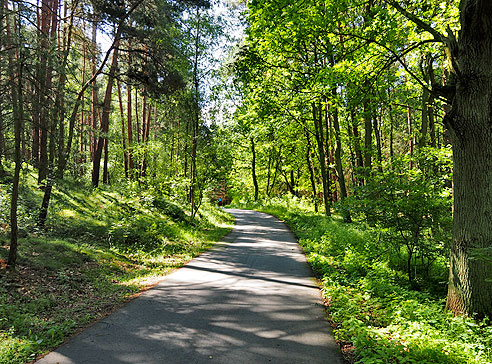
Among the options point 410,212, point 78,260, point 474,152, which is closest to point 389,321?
point 410,212

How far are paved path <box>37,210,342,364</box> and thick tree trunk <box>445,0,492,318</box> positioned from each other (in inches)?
88.0

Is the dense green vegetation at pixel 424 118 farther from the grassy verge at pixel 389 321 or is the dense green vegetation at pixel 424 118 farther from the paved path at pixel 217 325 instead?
A: the paved path at pixel 217 325

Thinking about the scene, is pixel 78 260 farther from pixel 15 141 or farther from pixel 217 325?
pixel 217 325

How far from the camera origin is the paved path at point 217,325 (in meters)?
3.80

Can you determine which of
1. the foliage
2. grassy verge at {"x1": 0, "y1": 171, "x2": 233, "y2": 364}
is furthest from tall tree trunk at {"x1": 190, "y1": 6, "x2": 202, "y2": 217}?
the foliage

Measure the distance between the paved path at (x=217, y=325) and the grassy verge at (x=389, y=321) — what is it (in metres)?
0.33

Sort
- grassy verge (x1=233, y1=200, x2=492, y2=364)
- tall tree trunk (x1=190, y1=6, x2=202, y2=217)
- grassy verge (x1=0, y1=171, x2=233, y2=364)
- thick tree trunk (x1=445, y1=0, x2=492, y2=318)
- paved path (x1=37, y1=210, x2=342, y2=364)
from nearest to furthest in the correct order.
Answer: grassy verge (x1=233, y1=200, x2=492, y2=364) < paved path (x1=37, y1=210, x2=342, y2=364) < thick tree trunk (x1=445, y1=0, x2=492, y2=318) < grassy verge (x1=0, y1=171, x2=233, y2=364) < tall tree trunk (x1=190, y1=6, x2=202, y2=217)

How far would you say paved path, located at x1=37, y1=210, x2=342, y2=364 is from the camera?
380 cm

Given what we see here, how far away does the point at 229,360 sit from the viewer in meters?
3.67

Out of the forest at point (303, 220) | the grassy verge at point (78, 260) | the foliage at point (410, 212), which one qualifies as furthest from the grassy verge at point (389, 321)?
the grassy verge at point (78, 260)

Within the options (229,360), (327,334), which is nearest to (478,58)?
(327,334)

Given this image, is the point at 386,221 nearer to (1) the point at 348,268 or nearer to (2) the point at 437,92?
(1) the point at 348,268

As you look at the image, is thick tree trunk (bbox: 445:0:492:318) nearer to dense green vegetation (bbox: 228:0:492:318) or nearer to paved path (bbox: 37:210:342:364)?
dense green vegetation (bbox: 228:0:492:318)

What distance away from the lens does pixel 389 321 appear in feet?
15.2
